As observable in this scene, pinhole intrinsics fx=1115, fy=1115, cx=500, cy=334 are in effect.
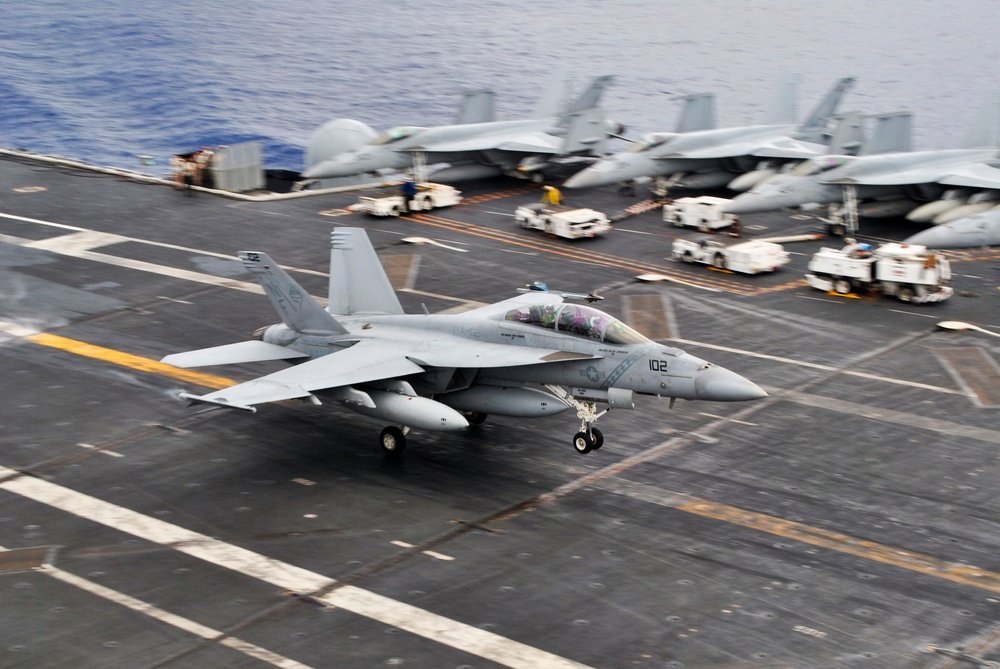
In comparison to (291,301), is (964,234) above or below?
below

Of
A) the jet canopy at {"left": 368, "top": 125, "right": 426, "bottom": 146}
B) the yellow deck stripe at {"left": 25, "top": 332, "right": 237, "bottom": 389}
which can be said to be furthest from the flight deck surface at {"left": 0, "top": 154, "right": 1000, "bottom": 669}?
the jet canopy at {"left": 368, "top": 125, "right": 426, "bottom": 146}

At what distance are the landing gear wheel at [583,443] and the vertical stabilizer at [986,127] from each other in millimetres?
36596

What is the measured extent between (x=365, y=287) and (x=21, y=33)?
11117 cm

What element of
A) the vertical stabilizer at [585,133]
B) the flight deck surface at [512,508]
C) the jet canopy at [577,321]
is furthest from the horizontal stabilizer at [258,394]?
the vertical stabilizer at [585,133]

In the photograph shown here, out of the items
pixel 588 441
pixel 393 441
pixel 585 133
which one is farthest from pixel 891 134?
pixel 393 441

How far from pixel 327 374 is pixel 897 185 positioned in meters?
32.4

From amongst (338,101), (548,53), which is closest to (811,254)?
(338,101)

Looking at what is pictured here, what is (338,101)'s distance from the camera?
10688 centimetres

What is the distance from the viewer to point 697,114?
61438mm

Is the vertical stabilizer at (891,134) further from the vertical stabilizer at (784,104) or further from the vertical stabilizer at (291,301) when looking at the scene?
the vertical stabilizer at (291,301)

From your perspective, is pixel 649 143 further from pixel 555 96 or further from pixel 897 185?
pixel 897 185

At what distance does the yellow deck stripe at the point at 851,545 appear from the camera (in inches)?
823

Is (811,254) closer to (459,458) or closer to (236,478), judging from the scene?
(459,458)

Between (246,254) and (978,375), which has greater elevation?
(246,254)
